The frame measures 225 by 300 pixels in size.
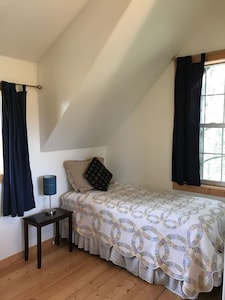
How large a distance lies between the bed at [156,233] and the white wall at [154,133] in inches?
15.7

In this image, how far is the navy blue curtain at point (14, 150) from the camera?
8.32 ft

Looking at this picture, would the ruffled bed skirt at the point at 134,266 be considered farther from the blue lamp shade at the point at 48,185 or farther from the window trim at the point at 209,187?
the window trim at the point at 209,187

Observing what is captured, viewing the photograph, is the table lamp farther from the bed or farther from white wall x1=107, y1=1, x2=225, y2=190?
white wall x1=107, y1=1, x2=225, y2=190

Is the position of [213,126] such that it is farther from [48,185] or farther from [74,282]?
[74,282]

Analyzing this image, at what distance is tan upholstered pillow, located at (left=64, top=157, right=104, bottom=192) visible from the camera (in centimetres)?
314

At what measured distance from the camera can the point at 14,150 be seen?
2.58 m

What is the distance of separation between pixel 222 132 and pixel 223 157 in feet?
0.93

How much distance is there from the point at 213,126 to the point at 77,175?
67.5 inches

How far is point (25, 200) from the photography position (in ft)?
8.93

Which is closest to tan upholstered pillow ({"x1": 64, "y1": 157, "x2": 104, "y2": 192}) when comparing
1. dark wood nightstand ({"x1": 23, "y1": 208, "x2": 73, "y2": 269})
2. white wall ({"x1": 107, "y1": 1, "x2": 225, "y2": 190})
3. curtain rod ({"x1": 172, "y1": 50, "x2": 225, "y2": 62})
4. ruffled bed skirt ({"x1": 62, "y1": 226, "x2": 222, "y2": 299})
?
dark wood nightstand ({"x1": 23, "y1": 208, "x2": 73, "y2": 269})

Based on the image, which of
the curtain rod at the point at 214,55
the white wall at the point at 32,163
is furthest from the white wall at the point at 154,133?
the white wall at the point at 32,163

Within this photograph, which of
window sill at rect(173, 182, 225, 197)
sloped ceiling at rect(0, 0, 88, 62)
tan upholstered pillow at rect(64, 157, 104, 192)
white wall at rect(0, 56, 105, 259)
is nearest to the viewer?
sloped ceiling at rect(0, 0, 88, 62)

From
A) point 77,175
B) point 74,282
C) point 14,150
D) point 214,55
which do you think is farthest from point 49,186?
point 214,55

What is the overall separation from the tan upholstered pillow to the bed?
0.08 metres
